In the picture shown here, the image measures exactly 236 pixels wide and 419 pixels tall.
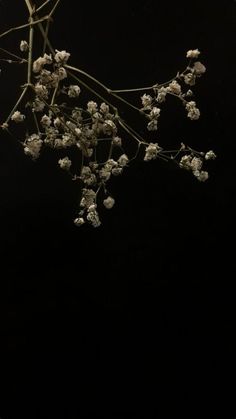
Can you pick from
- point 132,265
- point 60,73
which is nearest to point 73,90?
point 60,73

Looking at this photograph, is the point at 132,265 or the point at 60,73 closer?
the point at 60,73

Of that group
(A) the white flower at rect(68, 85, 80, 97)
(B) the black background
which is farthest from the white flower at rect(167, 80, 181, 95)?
(B) the black background

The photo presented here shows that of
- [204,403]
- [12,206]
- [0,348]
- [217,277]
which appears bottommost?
[204,403]

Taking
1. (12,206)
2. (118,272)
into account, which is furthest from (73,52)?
(118,272)

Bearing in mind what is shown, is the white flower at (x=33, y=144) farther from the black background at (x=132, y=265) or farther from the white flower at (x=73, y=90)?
the black background at (x=132, y=265)

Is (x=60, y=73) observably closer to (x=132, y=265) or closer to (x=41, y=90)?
(x=41, y=90)

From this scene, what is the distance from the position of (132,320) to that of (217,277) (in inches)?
7.6

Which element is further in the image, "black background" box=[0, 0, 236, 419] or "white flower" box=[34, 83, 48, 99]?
"black background" box=[0, 0, 236, 419]

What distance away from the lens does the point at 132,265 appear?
119 cm

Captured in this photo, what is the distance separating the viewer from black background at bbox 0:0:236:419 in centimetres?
116

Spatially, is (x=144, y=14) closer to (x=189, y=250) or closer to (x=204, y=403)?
(x=189, y=250)

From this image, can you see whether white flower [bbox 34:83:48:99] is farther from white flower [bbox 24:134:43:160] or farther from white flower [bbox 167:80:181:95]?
white flower [bbox 167:80:181:95]

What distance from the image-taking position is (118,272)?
119 cm

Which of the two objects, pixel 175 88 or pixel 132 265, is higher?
pixel 175 88
